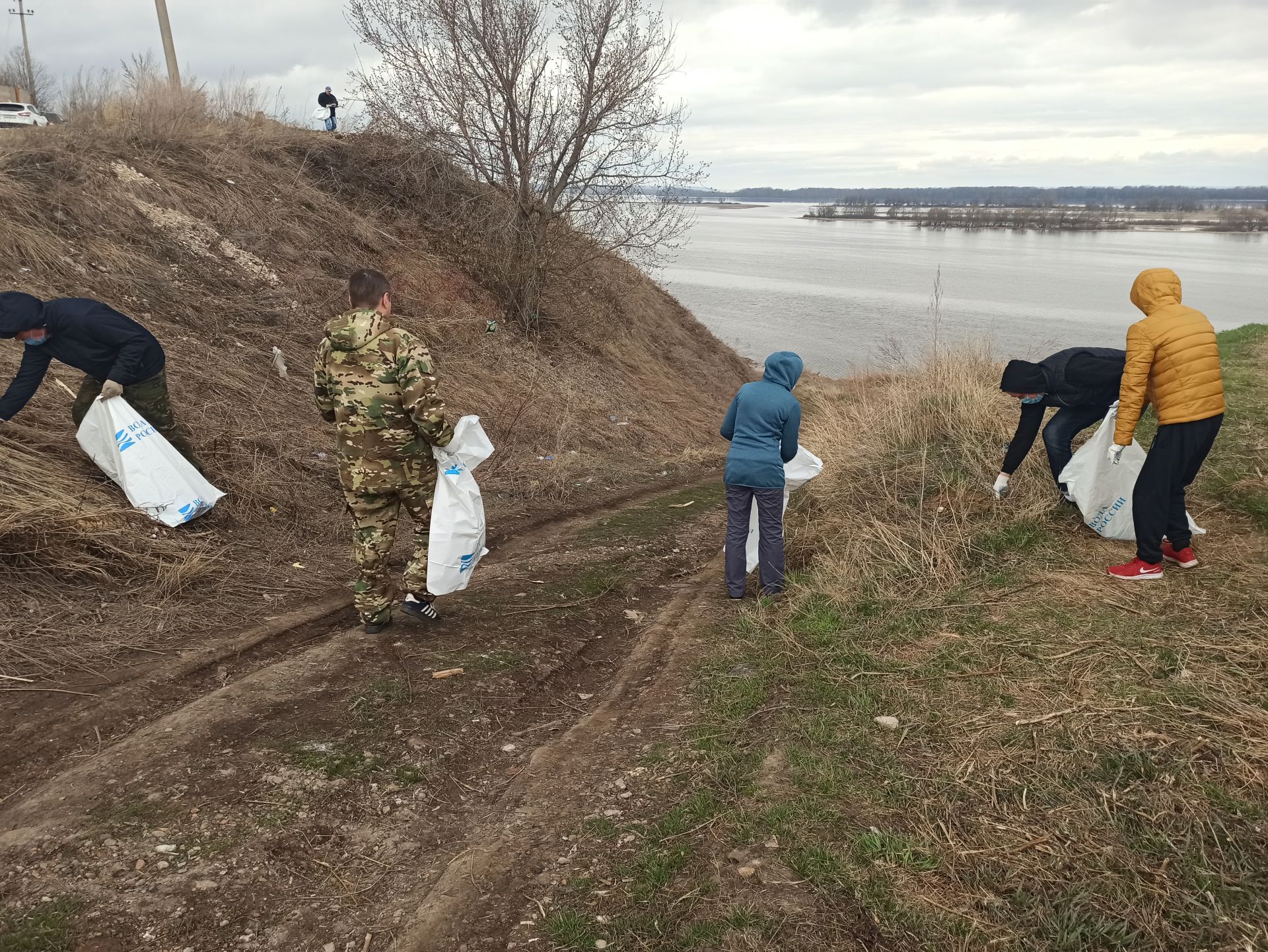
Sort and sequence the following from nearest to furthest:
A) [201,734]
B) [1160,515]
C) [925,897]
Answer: [925,897] < [201,734] < [1160,515]

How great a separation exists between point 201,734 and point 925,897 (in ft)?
10.3

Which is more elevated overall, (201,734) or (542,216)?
(542,216)

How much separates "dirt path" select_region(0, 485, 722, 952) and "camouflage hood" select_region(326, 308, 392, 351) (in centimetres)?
172

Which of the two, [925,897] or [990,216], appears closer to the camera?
[925,897]

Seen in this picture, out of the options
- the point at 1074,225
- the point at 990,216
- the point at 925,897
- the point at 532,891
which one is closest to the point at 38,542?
the point at 532,891

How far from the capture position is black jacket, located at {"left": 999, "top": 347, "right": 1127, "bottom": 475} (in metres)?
5.71

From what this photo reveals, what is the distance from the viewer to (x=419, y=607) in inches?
200

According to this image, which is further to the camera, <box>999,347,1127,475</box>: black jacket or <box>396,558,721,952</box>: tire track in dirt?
<box>999,347,1127,475</box>: black jacket

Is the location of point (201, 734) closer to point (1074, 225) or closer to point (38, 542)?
point (38, 542)

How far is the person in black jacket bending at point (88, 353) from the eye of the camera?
5.42m

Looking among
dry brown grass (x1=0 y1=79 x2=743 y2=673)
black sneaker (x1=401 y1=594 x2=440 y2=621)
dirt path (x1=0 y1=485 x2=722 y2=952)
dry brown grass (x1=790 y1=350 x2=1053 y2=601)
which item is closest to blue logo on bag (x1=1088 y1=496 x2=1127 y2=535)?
dry brown grass (x1=790 y1=350 x2=1053 y2=601)

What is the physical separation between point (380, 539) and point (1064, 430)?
483 centimetres

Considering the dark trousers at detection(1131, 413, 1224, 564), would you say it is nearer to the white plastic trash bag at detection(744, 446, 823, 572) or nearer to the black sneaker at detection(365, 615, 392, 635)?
the white plastic trash bag at detection(744, 446, 823, 572)

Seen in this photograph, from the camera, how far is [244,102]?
15438mm
